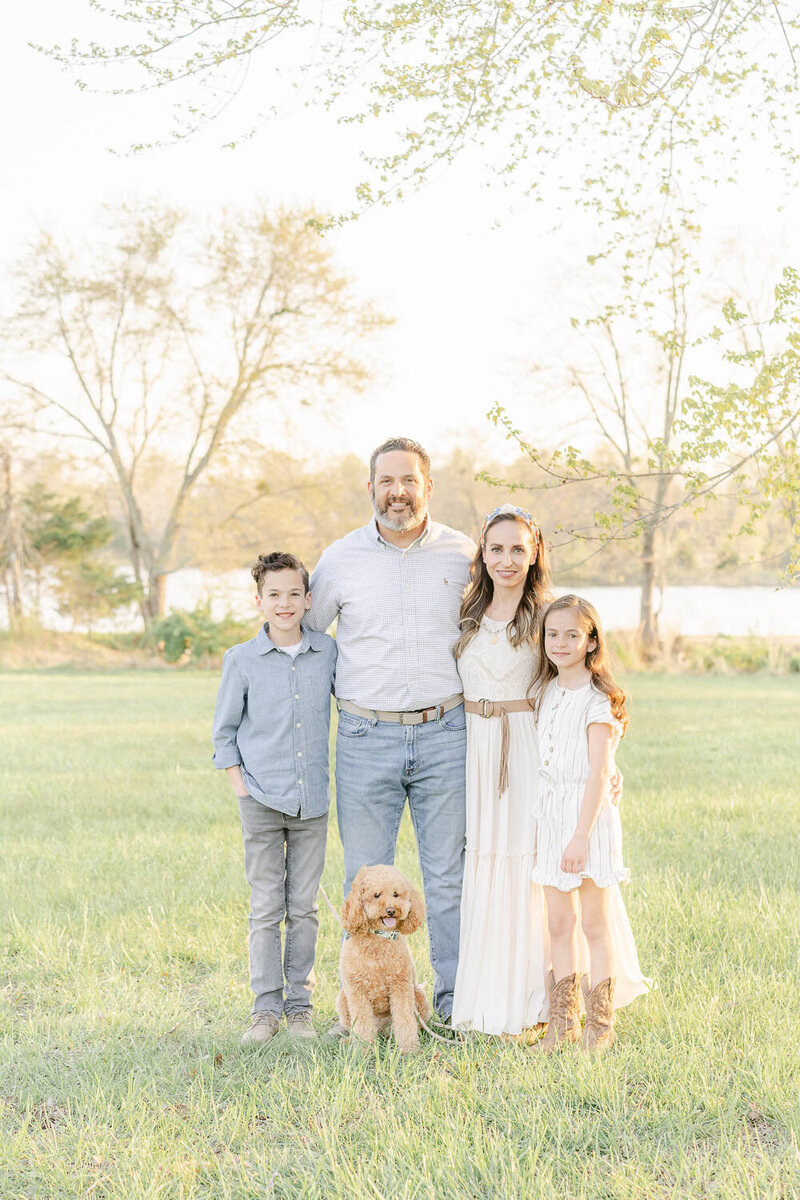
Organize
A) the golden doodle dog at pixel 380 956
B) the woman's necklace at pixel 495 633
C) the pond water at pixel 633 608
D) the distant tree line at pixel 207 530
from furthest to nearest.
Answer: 1. the distant tree line at pixel 207 530
2. the pond water at pixel 633 608
3. the woman's necklace at pixel 495 633
4. the golden doodle dog at pixel 380 956

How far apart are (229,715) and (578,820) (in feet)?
4.83

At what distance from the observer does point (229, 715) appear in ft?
14.4

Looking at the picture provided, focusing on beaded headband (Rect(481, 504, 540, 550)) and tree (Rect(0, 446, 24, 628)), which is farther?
tree (Rect(0, 446, 24, 628))

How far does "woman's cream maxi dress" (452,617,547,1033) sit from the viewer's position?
14.2ft

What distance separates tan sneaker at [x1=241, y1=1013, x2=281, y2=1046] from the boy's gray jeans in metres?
0.04

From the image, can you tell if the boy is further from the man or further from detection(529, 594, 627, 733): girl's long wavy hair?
detection(529, 594, 627, 733): girl's long wavy hair

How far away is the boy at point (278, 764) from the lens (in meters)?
4.33

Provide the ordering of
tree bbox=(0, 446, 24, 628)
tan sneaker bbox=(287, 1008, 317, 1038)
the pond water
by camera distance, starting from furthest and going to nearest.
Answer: tree bbox=(0, 446, 24, 628), the pond water, tan sneaker bbox=(287, 1008, 317, 1038)

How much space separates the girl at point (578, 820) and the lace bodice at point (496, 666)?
16 centimetres

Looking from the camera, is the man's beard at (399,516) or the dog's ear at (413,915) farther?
the man's beard at (399,516)

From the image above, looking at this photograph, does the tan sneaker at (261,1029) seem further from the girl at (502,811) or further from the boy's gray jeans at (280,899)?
the girl at (502,811)

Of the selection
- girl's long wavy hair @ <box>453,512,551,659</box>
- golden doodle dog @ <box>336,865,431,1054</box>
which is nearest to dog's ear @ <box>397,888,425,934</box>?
golden doodle dog @ <box>336,865,431,1054</box>

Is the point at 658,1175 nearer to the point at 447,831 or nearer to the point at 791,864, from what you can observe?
the point at 447,831

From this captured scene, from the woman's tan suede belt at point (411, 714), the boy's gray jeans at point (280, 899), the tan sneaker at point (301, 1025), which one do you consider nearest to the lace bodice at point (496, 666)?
the woman's tan suede belt at point (411, 714)
